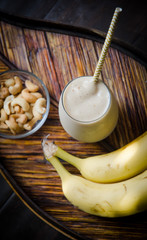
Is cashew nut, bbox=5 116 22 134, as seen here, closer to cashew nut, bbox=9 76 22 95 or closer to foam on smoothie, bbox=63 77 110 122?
cashew nut, bbox=9 76 22 95

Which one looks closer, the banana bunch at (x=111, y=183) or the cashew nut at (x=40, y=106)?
the banana bunch at (x=111, y=183)

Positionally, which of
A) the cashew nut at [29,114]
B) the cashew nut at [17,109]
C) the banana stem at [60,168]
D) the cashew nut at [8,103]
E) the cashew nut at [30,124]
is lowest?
the banana stem at [60,168]

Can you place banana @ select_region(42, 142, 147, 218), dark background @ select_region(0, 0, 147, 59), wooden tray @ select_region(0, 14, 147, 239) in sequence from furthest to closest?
1. dark background @ select_region(0, 0, 147, 59)
2. wooden tray @ select_region(0, 14, 147, 239)
3. banana @ select_region(42, 142, 147, 218)

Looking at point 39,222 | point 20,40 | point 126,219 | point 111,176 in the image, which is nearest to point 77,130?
point 111,176

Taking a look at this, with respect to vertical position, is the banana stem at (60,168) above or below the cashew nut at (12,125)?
below

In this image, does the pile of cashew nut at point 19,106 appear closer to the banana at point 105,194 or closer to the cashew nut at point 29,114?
the cashew nut at point 29,114

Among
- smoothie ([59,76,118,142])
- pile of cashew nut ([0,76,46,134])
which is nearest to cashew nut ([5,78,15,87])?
pile of cashew nut ([0,76,46,134])

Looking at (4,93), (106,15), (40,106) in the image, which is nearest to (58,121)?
(40,106)

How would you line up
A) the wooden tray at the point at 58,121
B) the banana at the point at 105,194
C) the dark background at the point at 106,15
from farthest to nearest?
the dark background at the point at 106,15 → the wooden tray at the point at 58,121 → the banana at the point at 105,194

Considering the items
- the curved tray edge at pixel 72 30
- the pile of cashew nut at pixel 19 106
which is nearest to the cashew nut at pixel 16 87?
the pile of cashew nut at pixel 19 106
